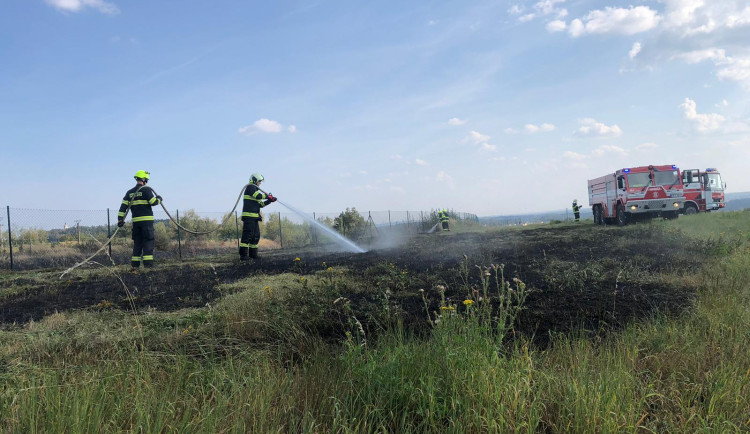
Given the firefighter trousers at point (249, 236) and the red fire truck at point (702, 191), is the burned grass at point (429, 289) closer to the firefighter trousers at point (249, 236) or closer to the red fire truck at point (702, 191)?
the firefighter trousers at point (249, 236)

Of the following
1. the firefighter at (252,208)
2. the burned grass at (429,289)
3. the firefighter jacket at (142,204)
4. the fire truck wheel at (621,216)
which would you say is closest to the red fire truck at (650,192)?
the fire truck wheel at (621,216)

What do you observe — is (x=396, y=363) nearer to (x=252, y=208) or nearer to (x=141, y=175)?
(x=252, y=208)

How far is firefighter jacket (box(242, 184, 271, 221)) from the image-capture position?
1013 centimetres

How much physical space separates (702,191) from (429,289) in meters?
18.5

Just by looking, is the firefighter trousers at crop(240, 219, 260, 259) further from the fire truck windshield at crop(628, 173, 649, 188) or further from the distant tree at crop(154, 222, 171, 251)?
the fire truck windshield at crop(628, 173, 649, 188)

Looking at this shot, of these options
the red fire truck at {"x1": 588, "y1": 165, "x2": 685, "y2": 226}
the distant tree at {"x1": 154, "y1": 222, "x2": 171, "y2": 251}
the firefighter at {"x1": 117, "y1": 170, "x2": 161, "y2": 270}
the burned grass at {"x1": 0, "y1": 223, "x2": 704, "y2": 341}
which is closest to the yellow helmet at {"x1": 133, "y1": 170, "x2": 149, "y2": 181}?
the firefighter at {"x1": 117, "y1": 170, "x2": 161, "y2": 270}

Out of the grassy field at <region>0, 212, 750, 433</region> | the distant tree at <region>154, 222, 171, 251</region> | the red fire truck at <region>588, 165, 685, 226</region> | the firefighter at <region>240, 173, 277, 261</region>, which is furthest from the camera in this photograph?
the distant tree at <region>154, 222, 171, 251</region>

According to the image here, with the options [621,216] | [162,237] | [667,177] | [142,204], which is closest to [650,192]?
[667,177]

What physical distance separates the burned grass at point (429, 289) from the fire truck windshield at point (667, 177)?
921 cm

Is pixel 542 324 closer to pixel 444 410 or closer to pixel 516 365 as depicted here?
pixel 516 365

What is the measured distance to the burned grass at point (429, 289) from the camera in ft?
12.8

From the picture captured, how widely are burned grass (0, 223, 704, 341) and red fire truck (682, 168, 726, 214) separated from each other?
10475 millimetres

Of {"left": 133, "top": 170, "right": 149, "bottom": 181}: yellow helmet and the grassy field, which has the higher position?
{"left": 133, "top": 170, "right": 149, "bottom": 181}: yellow helmet

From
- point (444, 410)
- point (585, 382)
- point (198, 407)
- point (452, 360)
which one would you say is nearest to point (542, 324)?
point (585, 382)
